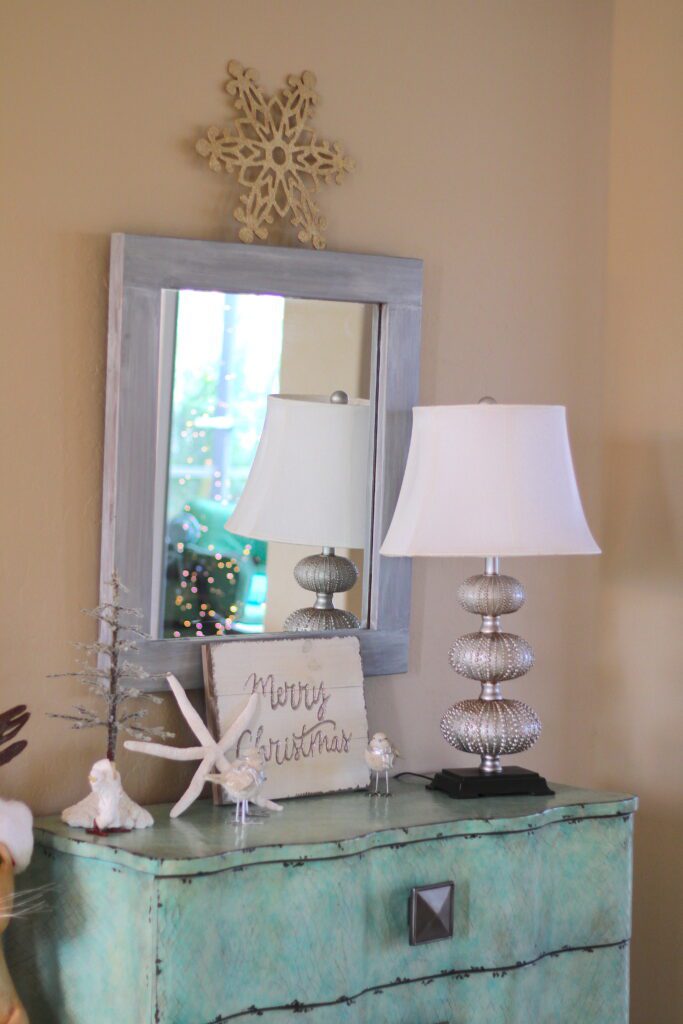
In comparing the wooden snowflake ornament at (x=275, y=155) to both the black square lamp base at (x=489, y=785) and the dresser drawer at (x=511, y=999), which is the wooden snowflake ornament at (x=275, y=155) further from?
the dresser drawer at (x=511, y=999)

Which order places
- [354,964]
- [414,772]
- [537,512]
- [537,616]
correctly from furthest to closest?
[537,616]
[414,772]
[537,512]
[354,964]

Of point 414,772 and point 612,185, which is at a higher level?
point 612,185

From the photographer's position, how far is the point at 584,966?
2.23m

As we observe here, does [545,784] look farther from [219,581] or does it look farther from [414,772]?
[219,581]

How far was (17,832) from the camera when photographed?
1858 mm

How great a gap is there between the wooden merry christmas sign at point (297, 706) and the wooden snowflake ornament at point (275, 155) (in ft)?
2.29

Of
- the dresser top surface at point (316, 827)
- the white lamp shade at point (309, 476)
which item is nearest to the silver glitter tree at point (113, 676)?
the dresser top surface at point (316, 827)

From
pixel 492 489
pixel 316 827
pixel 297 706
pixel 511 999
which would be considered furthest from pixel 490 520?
pixel 511 999

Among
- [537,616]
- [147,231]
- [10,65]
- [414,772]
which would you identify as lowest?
[414,772]

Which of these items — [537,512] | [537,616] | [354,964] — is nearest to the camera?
[354,964]

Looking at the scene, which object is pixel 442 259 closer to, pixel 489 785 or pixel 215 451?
pixel 215 451

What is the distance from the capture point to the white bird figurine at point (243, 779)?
1.98 m

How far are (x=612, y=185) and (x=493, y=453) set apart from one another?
0.84 metres

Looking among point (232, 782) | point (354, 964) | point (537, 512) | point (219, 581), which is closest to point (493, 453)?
point (537, 512)
